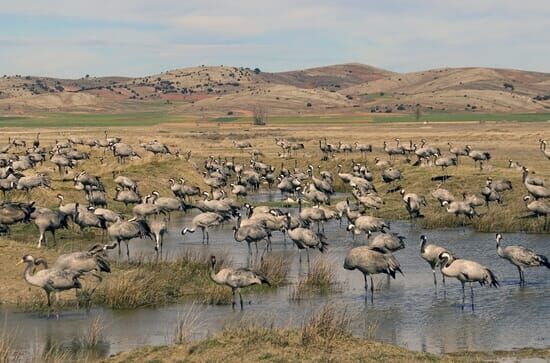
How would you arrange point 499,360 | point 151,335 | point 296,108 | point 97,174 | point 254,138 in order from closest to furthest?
point 499,360, point 151,335, point 97,174, point 254,138, point 296,108

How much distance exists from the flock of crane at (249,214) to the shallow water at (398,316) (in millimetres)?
616

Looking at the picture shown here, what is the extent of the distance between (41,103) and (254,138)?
113956mm

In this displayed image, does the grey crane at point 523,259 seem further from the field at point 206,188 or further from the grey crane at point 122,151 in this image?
the grey crane at point 122,151

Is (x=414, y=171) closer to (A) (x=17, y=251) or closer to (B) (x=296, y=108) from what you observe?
(A) (x=17, y=251)

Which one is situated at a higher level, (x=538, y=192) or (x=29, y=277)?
(x=29, y=277)

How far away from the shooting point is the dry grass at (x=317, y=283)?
76.6ft

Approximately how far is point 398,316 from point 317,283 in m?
3.65

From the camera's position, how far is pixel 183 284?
24.0m

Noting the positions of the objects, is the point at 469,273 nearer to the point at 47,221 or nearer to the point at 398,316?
the point at 398,316

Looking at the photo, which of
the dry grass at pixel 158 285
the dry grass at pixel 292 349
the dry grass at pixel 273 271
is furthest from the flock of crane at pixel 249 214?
the dry grass at pixel 292 349

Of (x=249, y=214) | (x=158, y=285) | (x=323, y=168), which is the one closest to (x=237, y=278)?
(x=158, y=285)

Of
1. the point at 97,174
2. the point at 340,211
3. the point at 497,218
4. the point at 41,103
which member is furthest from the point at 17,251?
the point at 41,103

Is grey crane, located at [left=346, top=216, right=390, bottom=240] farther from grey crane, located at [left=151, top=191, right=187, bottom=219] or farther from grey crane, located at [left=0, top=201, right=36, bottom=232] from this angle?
grey crane, located at [left=0, top=201, right=36, bottom=232]

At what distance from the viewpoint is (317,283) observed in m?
24.3
